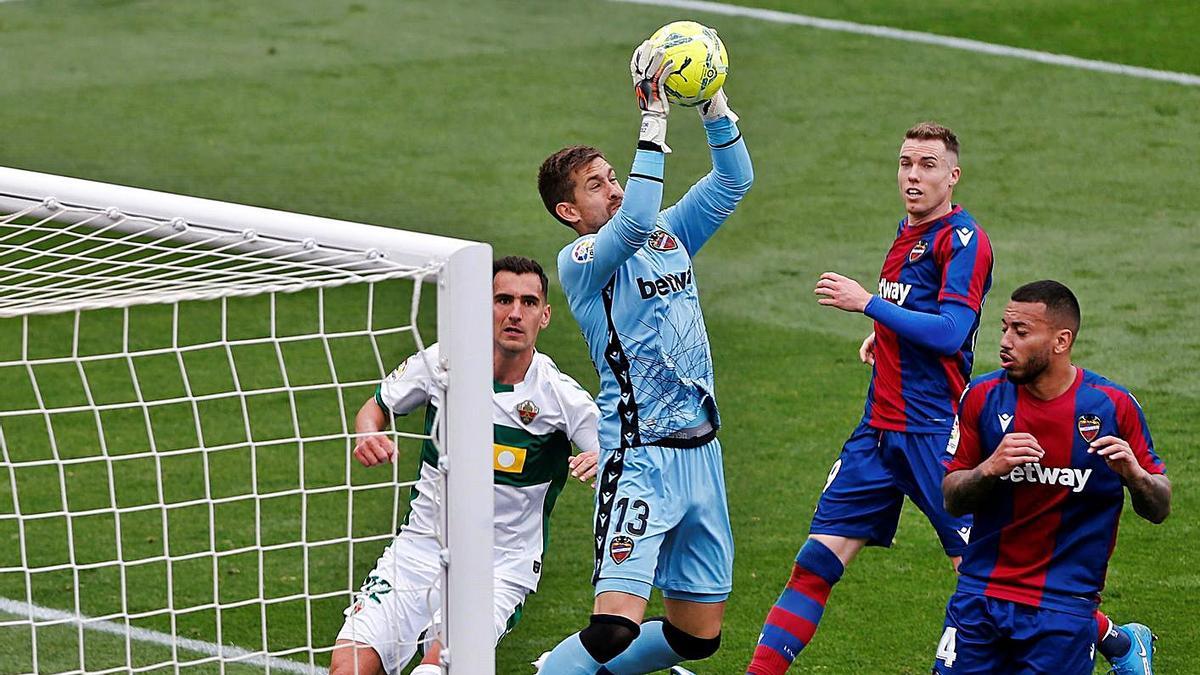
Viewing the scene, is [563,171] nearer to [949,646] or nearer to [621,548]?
[621,548]

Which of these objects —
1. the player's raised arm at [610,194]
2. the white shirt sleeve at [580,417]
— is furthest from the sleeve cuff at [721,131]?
the white shirt sleeve at [580,417]

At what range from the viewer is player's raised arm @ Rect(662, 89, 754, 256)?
18.7ft

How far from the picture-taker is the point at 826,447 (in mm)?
8742

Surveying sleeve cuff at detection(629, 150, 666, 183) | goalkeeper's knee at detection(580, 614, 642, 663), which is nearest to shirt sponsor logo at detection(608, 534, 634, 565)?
goalkeeper's knee at detection(580, 614, 642, 663)

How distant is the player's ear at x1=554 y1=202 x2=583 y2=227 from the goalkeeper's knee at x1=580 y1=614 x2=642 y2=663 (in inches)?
50.1

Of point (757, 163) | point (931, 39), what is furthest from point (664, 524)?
point (931, 39)

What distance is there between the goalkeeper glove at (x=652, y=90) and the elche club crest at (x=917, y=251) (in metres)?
1.20

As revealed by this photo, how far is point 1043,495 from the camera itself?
5078 mm

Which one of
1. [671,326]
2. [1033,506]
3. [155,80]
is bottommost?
[1033,506]

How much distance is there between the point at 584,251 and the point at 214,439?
13.8 ft

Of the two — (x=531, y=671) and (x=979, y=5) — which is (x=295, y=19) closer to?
(x=979, y=5)

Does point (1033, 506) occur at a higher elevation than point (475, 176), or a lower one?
lower

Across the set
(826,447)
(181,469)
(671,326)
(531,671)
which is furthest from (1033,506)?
(181,469)

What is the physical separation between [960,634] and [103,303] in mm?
2626
